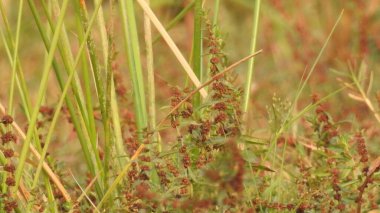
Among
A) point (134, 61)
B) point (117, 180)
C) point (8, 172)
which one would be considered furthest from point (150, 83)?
point (8, 172)

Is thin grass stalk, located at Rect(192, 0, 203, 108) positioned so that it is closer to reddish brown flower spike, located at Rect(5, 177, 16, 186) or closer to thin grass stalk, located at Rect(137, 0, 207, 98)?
thin grass stalk, located at Rect(137, 0, 207, 98)

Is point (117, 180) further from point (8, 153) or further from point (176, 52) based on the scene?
point (176, 52)

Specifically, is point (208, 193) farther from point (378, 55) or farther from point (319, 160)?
point (378, 55)

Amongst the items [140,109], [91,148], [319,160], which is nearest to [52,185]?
[91,148]

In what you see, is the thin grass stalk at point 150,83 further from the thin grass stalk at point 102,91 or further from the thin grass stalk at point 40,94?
the thin grass stalk at point 40,94

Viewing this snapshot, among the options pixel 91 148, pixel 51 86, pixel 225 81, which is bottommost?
pixel 51 86

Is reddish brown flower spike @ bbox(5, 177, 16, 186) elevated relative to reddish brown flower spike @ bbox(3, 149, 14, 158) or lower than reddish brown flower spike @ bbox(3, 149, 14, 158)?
lower

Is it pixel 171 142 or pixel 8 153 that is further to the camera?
pixel 171 142

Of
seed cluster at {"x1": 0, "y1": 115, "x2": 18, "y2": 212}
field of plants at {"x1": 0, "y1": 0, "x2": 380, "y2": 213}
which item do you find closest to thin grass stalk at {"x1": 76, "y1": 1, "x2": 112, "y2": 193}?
field of plants at {"x1": 0, "y1": 0, "x2": 380, "y2": 213}
